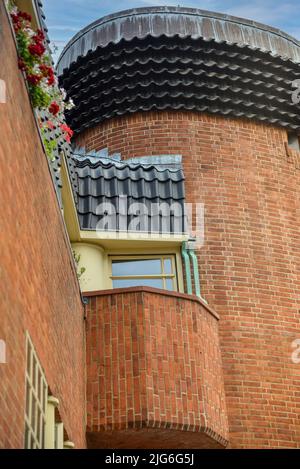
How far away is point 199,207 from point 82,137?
311cm

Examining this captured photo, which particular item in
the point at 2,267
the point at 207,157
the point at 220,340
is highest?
the point at 207,157

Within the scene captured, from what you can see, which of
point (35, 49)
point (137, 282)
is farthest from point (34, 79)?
point (137, 282)

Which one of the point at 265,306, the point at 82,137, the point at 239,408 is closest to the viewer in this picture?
the point at 239,408

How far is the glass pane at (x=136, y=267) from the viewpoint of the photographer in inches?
620

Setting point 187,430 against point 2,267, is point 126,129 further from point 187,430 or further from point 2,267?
point 2,267

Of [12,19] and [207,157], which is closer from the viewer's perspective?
[12,19]

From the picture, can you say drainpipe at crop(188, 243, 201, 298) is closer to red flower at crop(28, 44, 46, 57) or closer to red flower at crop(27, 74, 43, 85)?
red flower at crop(27, 74, 43, 85)

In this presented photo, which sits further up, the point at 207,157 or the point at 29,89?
the point at 207,157

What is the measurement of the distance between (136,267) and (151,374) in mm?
2865

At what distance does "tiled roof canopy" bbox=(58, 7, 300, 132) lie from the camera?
1744 cm

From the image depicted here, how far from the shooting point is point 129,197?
15914mm

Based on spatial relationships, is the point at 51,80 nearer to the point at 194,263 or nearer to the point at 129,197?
the point at 129,197

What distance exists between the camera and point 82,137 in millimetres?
18219
